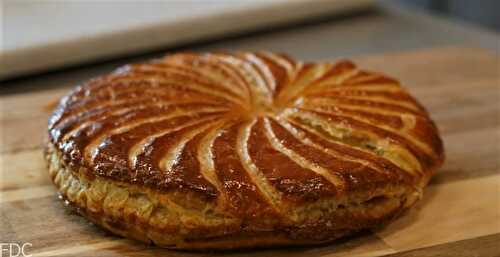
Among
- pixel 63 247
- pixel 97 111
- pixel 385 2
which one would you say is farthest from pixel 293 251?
pixel 385 2

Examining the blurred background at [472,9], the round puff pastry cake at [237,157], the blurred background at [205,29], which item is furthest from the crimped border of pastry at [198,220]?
the blurred background at [472,9]

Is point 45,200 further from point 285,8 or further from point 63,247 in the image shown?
point 285,8

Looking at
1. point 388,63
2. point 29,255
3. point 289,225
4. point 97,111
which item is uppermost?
point 388,63

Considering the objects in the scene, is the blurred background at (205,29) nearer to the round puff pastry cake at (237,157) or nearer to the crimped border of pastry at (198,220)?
the round puff pastry cake at (237,157)

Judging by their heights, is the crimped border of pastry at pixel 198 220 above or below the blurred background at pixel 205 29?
below

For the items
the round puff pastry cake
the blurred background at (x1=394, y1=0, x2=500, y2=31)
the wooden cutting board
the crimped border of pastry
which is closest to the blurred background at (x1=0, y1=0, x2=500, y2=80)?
the wooden cutting board

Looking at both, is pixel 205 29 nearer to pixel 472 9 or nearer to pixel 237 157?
pixel 237 157
